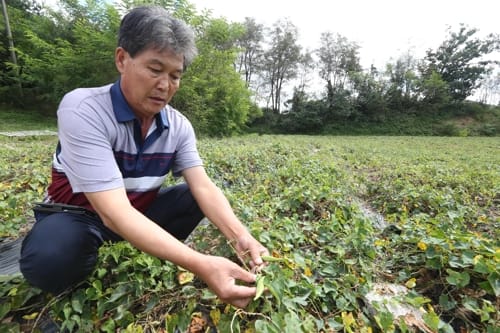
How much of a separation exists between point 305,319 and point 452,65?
3900 centimetres

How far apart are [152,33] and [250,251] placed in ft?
3.80

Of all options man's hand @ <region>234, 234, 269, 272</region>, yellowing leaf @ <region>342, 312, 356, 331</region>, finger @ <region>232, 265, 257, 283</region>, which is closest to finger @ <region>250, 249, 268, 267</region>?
man's hand @ <region>234, 234, 269, 272</region>

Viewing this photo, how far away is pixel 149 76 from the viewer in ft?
4.50

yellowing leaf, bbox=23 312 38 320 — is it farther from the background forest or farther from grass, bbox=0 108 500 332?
the background forest

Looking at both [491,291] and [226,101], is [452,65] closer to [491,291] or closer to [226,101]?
[226,101]

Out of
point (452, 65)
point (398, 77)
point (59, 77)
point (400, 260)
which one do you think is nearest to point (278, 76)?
point (398, 77)

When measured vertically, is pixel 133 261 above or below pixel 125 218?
below

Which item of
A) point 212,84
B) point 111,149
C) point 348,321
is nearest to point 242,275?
point 348,321

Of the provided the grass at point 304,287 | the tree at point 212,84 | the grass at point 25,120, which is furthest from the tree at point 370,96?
the grass at point 304,287

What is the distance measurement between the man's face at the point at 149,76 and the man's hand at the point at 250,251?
2.78 ft

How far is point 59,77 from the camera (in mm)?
13055

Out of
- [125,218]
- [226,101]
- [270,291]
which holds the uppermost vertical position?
[226,101]

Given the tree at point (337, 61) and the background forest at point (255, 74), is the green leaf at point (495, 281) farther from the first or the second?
the tree at point (337, 61)

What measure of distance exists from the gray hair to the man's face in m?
0.03
